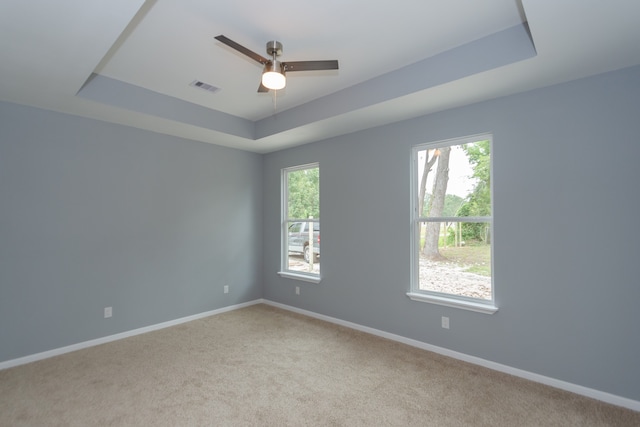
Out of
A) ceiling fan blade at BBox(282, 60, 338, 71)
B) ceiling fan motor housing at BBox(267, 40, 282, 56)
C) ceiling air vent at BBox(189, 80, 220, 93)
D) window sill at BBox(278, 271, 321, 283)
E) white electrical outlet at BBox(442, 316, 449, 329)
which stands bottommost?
white electrical outlet at BBox(442, 316, 449, 329)

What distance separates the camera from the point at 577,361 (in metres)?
2.53

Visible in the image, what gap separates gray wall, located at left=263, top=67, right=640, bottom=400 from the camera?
2373 millimetres

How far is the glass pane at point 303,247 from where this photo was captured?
15.2ft

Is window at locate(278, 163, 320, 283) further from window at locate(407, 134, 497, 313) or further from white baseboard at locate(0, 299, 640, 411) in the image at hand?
window at locate(407, 134, 497, 313)

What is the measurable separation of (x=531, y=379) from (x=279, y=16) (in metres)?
3.52

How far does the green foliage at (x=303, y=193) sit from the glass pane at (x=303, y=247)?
154 millimetres

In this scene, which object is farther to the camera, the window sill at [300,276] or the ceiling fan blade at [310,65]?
the window sill at [300,276]

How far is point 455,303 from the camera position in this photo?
3141 mm

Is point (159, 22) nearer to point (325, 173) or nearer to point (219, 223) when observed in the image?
point (325, 173)

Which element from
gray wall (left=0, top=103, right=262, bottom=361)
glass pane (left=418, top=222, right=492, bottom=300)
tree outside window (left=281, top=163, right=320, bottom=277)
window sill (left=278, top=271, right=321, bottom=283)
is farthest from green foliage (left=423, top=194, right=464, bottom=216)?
gray wall (left=0, top=103, right=262, bottom=361)

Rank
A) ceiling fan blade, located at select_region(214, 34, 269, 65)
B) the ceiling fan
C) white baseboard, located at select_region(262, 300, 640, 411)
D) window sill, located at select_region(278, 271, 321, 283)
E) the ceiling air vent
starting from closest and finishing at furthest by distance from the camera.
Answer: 1. ceiling fan blade, located at select_region(214, 34, 269, 65)
2. the ceiling fan
3. white baseboard, located at select_region(262, 300, 640, 411)
4. the ceiling air vent
5. window sill, located at select_region(278, 271, 321, 283)

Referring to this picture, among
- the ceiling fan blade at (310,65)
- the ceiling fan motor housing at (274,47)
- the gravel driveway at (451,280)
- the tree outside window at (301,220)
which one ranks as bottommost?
the gravel driveway at (451,280)

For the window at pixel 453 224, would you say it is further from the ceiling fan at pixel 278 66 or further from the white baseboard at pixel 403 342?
the ceiling fan at pixel 278 66

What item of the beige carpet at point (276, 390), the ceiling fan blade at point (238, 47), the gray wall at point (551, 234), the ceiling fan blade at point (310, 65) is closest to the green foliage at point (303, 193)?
the gray wall at point (551, 234)
